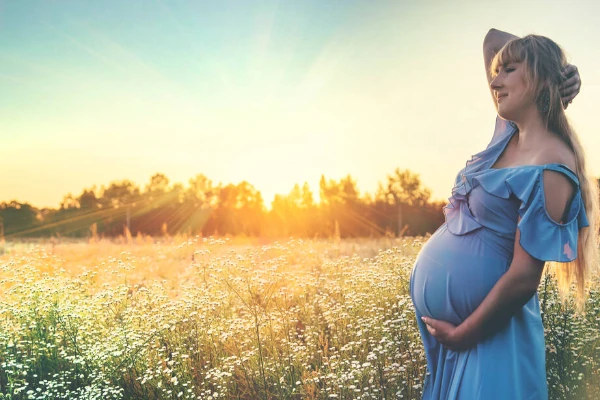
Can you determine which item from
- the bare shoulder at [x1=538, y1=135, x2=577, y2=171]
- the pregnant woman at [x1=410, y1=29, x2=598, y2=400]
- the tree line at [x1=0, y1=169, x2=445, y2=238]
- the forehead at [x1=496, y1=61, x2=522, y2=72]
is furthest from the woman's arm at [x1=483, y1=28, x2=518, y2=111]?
the tree line at [x1=0, y1=169, x2=445, y2=238]

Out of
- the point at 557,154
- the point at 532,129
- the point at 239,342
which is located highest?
the point at 532,129

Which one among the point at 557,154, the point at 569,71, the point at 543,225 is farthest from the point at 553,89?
the point at 543,225

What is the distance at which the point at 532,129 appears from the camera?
87.7 inches

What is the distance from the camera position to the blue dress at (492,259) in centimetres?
199

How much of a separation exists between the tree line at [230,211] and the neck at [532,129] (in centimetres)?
2297

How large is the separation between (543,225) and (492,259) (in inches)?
11.7

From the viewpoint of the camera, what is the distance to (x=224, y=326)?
460 cm

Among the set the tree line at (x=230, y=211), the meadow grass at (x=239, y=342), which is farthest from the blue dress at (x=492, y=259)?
the tree line at (x=230, y=211)

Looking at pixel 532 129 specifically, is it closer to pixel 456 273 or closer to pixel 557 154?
pixel 557 154

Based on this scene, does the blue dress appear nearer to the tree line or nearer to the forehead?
the forehead

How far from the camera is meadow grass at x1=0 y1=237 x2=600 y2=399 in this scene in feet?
13.0

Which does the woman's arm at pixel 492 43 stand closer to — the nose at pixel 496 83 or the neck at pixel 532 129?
the nose at pixel 496 83

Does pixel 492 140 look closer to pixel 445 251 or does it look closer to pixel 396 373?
pixel 445 251

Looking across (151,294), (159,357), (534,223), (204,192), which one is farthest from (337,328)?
(204,192)
